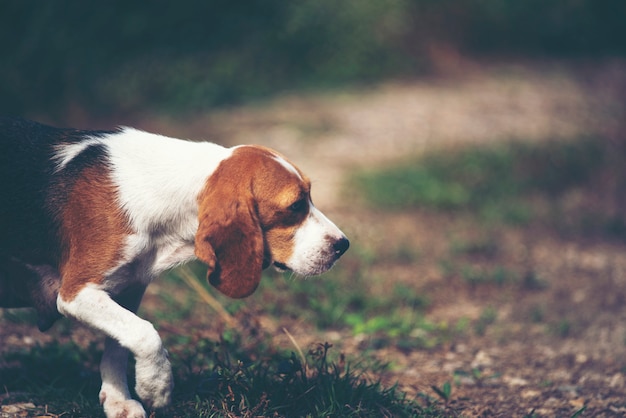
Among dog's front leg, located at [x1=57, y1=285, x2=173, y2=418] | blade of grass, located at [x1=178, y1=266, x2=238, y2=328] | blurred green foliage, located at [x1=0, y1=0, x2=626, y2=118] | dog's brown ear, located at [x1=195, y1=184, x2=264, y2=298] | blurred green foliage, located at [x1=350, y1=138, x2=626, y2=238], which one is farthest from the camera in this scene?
blurred green foliage, located at [x1=0, y1=0, x2=626, y2=118]

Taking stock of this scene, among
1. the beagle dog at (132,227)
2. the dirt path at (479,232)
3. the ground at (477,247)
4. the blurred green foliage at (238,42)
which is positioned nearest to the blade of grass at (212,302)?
the ground at (477,247)

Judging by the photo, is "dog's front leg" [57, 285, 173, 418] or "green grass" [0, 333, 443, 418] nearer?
"dog's front leg" [57, 285, 173, 418]

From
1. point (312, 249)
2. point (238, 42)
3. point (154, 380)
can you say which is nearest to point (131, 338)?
point (154, 380)

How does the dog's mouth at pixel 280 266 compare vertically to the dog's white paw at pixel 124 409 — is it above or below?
above

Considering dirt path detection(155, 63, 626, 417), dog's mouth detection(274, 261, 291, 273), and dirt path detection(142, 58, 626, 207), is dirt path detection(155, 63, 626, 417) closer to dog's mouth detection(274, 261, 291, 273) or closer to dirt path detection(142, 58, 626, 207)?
dirt path detection(142, 58, 626, 207)

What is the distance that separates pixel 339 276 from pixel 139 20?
692 centimetres

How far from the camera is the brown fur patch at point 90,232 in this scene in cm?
333

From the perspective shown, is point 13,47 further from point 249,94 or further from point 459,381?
point 459,381

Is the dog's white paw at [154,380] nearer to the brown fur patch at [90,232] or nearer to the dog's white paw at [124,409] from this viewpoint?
the dog's white paw at [124,409]

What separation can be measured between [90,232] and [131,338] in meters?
0.53

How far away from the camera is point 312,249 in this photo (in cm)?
356

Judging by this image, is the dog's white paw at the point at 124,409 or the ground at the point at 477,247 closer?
the dog's white paw at the point at 124,409

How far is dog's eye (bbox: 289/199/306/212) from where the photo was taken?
139 inches

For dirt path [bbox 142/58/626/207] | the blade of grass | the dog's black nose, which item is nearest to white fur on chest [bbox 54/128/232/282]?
the dog's black nose
